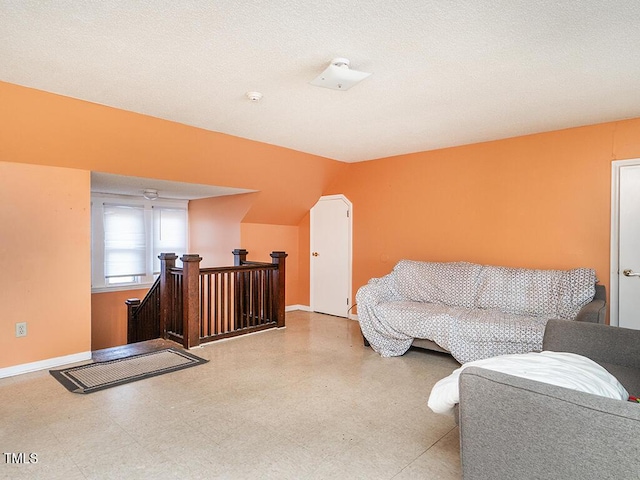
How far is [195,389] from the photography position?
9.43 feet

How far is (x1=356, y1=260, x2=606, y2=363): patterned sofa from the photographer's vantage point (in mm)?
3176

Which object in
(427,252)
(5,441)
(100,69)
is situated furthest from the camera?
(427,252)

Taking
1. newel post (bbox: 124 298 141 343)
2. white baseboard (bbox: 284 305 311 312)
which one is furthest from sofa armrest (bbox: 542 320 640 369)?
newel post (bbox: 124 298 141 343)

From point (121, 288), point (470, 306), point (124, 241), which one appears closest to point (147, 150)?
point (124, 241)

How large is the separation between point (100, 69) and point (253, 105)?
105 cm

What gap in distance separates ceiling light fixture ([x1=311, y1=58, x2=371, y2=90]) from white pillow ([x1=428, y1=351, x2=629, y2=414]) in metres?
1.67

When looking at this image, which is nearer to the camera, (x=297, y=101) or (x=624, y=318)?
(x=297, y=101)

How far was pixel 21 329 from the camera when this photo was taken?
10.4 ft

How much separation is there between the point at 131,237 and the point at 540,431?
5716mm

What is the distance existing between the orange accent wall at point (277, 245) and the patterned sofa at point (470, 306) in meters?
1.99

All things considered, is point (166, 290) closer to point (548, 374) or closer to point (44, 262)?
point (44, 262)

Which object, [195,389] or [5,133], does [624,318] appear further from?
[5,133]

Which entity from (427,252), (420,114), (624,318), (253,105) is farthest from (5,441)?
(624,318)

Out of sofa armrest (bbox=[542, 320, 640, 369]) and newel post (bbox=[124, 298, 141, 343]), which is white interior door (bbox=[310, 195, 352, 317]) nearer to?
newel post (bbox=[124, 298, 141, 343])
